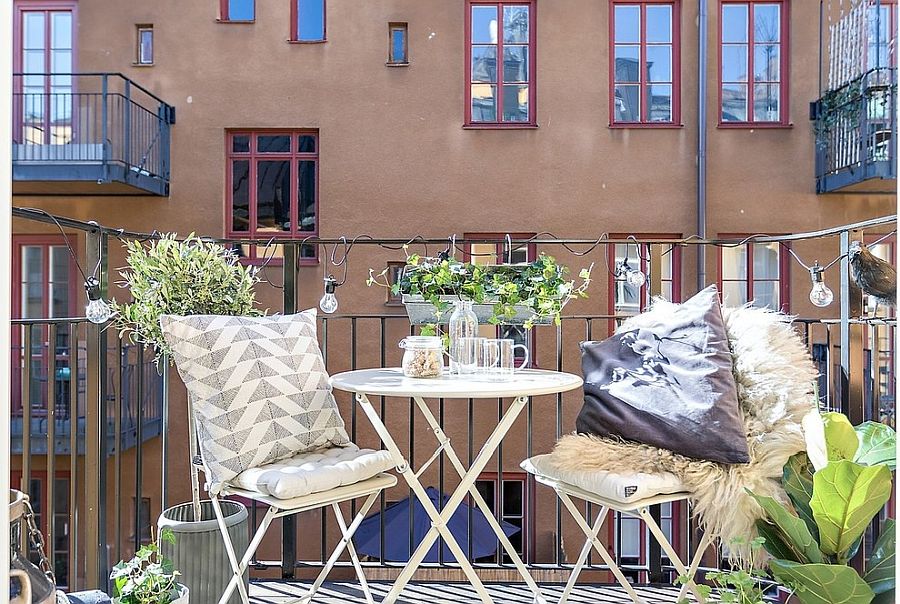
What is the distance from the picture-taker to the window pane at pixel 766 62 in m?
6.57

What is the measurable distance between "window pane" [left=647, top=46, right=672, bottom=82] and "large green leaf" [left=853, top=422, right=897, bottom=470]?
5.26 m

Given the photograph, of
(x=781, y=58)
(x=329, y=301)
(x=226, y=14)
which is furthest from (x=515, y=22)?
(x=329, y=301)

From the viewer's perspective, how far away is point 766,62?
21.6ft

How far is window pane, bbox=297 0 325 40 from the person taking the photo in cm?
657

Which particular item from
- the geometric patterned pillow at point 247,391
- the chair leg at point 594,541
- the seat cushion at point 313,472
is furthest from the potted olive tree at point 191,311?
the chair leg at point 594,541

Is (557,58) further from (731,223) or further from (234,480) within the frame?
(234,480)

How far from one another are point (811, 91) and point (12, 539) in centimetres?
699

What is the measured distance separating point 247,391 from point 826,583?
4.90 ft

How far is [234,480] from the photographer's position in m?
1.95

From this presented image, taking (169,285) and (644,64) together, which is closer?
(169,285)

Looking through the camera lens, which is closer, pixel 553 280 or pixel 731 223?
pixel 553 280

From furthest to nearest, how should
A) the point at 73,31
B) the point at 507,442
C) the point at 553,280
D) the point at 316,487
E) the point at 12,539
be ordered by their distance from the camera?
the point at 73,31 < the point at 507,442 < the point at 553,280 < the point at 316,487 < the point at 12,539

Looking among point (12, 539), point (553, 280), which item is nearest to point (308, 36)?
point (553, 280)

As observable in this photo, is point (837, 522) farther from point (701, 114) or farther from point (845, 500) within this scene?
point (701, 114)
